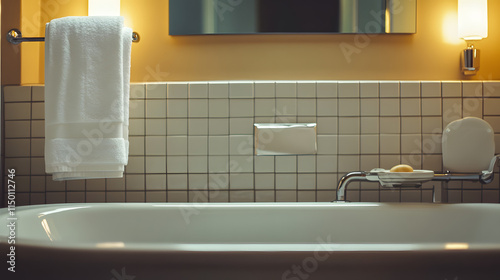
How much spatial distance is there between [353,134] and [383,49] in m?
0.38

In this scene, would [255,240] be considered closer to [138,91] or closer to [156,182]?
[156,182]

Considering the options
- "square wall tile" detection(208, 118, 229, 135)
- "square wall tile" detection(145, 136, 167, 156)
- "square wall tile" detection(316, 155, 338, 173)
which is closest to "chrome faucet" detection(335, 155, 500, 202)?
"square wall tile" detection(316, 155, 338, 173)

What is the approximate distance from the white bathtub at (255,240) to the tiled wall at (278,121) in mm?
232

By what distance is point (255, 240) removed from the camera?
1454 mm

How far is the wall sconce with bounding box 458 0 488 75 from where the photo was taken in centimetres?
168

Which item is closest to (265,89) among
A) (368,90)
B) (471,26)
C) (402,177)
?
(368,90)

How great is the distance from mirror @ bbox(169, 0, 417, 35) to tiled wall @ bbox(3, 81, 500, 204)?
9.3 inches

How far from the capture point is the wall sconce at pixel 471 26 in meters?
1.68

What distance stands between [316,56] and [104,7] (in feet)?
2.92

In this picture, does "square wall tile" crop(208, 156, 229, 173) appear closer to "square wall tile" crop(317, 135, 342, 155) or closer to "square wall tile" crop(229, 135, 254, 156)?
"square wall tile" crop(229, 135, 254, 156)

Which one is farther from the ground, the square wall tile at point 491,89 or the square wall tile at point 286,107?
the square wall tile at point 491,89

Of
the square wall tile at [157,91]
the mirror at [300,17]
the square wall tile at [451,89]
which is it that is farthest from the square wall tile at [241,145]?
the square wall tile at [451,89]

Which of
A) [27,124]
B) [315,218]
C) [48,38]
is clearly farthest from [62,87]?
[315,218]

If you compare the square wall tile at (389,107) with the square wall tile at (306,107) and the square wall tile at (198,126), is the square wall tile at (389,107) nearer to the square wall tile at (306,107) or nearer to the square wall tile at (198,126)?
the square wall tile at (306,107)
